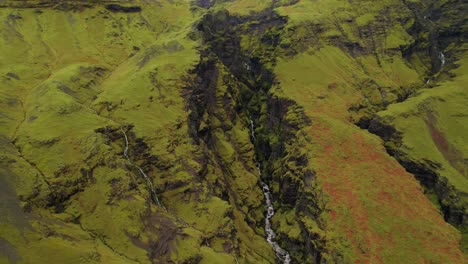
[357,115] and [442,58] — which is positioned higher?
[442,58]

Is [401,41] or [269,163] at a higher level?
[401,41]

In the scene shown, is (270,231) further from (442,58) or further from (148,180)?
(442,58)

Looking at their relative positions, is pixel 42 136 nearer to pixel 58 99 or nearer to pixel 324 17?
pixel 58 99

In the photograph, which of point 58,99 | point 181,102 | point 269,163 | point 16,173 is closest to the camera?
point 16,173

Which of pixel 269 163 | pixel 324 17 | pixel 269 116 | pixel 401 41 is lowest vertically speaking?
pixel 269 163

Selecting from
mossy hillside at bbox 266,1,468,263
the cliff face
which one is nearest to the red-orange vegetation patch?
mossy hillside at bbox 266,1,468,263

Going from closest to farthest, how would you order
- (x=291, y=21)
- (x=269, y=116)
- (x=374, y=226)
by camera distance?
1. (x=374, y=226)
2. (x=269, y=116)
3. (x=291, y=21)

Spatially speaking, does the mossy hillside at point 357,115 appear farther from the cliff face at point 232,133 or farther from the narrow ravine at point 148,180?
the narrow ravine at point 148,180

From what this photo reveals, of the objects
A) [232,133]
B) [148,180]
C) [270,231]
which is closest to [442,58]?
[232,133]

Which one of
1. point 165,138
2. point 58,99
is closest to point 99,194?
point 165,138
